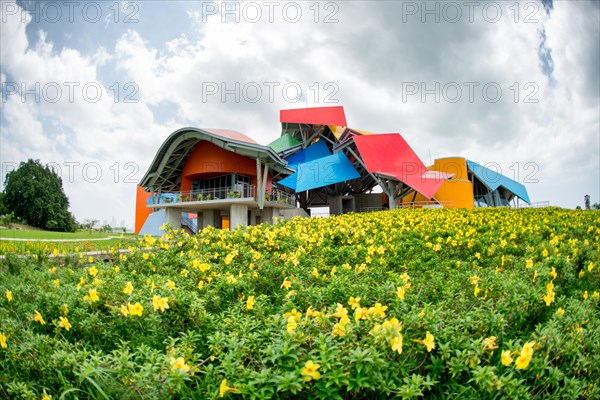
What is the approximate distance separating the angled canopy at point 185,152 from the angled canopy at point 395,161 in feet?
23.1

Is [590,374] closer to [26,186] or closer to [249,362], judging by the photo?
[249,362]

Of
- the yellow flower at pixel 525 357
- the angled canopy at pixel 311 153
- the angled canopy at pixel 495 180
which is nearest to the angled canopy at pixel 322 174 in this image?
the angled canopy at pixel 311 153

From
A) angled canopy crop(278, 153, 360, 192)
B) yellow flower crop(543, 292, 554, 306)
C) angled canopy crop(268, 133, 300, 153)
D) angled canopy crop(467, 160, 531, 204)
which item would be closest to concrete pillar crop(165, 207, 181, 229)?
angled canopy crop(278, 153, 360, 192)

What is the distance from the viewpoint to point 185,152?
2452cm

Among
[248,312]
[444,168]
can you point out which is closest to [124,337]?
[248,312]

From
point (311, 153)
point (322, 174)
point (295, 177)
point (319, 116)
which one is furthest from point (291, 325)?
point (311, 153)

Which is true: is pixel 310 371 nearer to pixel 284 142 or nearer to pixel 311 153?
pixel 311 153

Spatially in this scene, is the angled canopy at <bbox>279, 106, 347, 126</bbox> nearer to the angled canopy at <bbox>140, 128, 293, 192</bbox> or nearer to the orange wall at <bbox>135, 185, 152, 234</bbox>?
the angled canopy at <bbox>140, 128, 293, 192</bbox>

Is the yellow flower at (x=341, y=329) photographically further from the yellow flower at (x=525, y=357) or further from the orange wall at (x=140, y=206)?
the orange wall at (x=140, y=206)

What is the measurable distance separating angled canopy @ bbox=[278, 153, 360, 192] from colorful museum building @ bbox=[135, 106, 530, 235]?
0.08 metres

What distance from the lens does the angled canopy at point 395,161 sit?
85.9ft

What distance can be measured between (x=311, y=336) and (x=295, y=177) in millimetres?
28275

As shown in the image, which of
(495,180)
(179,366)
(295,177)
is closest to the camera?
(179,366)

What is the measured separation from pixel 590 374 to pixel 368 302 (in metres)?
1.48
